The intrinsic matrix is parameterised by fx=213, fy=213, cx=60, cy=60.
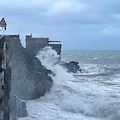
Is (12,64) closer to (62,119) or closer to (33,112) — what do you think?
(33,112)

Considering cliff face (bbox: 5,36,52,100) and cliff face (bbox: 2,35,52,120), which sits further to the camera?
cliff face (bbox: 5,36,52,100)

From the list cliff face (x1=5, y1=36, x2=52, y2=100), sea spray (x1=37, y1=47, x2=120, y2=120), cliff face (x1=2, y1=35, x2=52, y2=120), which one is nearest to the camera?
sea spray (x1=37, y1=47, x2=120, y2=120)

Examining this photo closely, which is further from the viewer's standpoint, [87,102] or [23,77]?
[87,102]

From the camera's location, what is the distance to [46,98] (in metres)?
17.5

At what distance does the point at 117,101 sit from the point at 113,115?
2.50 meters

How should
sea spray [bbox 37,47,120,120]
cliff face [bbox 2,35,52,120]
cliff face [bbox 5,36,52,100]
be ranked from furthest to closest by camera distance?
1. cliff face [bbox 5,36,52,100]
2. cliff face [bbox 2,35,52,120]
3. sea spray [bbox 37,47,120,120]

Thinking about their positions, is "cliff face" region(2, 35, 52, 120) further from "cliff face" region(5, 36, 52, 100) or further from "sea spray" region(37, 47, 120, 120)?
"sea spray" region(37, 47, 120, 120)

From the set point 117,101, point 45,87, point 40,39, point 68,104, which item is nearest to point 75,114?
point 68,104

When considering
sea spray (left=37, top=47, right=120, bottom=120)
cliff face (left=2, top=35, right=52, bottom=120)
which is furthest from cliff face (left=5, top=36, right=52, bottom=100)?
sea spray (left=37, top=47, right=120, bottom=120)

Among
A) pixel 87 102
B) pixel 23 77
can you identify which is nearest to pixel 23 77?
pixel 23 77

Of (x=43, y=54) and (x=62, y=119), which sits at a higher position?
(x=43, y=54)

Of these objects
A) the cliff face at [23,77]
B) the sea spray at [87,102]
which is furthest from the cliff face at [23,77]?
the sea spray at [87,102]

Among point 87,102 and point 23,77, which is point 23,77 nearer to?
point 23,77

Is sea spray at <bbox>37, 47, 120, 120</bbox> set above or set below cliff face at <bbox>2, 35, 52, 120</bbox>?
below
